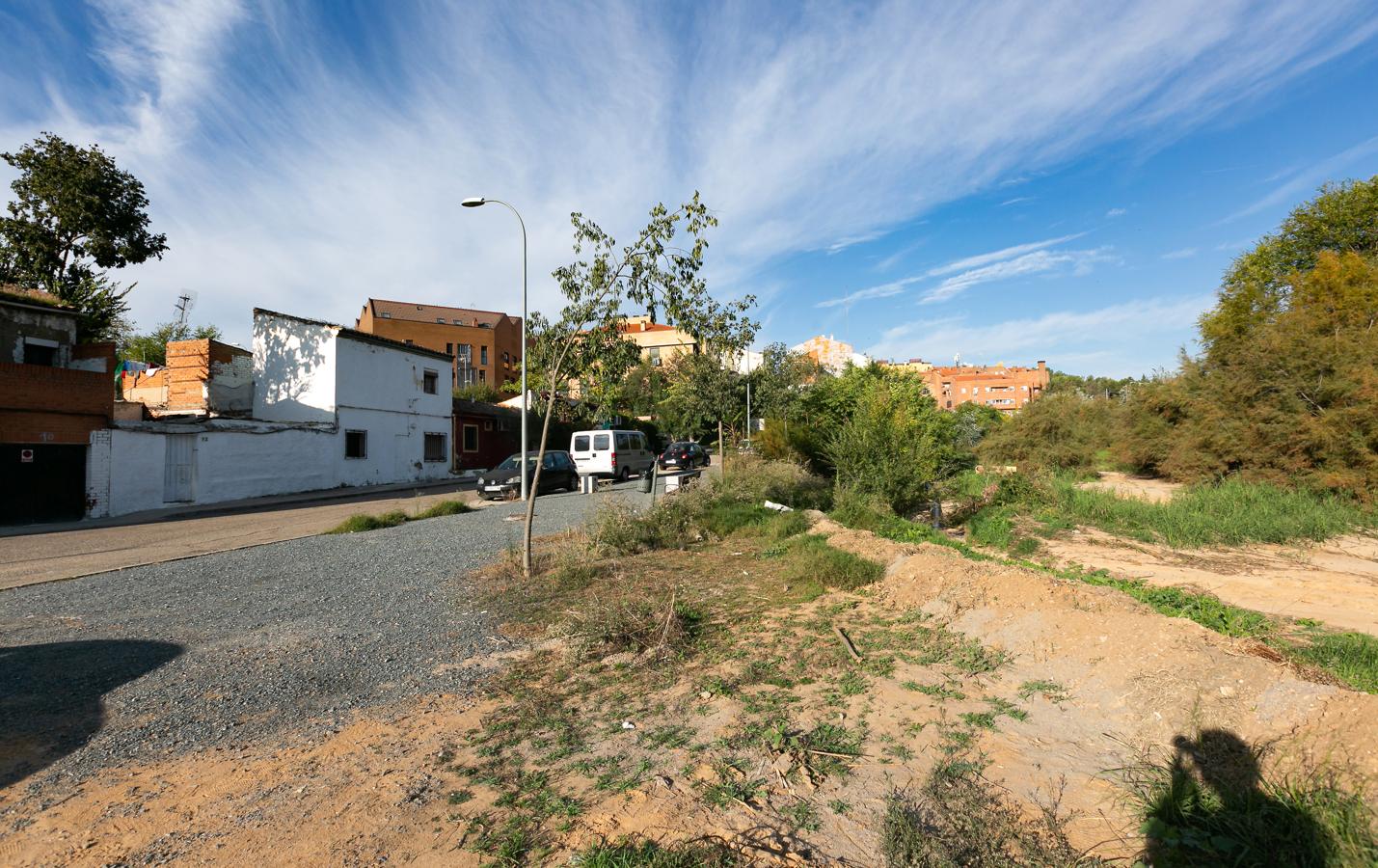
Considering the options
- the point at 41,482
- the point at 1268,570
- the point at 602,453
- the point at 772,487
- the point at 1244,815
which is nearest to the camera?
the point at 1244,815

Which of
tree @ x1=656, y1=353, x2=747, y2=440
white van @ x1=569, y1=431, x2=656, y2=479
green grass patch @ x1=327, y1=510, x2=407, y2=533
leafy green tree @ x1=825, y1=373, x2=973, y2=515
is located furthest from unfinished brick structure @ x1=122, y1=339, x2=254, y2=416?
leafy green tree @ x1=825, y1=373, x2=973, y2=515

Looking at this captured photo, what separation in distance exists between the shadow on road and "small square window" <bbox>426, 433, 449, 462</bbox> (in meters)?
24.3

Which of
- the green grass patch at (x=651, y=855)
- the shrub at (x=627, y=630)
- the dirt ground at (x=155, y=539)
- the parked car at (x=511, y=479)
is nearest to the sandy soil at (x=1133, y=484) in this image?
the parked car at (x=511, y=479)

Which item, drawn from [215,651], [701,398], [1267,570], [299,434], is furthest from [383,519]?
[701,398]

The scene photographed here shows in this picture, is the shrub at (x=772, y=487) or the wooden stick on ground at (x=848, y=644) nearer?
the wooden stick on ground at (x=848, y=644)

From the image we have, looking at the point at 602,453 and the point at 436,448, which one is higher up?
the point at 436,448

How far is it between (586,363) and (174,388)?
23.0 metres

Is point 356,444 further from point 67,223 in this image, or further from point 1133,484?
point 1133,484

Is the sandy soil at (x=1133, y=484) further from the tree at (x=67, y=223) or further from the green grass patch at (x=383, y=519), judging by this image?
the tree at (x=67, y=223)

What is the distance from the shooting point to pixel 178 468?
18.8 m

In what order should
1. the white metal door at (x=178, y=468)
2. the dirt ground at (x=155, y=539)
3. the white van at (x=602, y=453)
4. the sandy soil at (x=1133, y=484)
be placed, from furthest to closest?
the white van at (x=602, y=453) → the sandy soil at (x=1133, y=484) → the white metal door at (x=178, y=468) → the dirt ground at (x=155, y=539)

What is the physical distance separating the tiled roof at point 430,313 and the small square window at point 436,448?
41.5 metres

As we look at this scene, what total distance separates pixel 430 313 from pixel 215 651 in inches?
2941

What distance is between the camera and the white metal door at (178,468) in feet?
60.7
